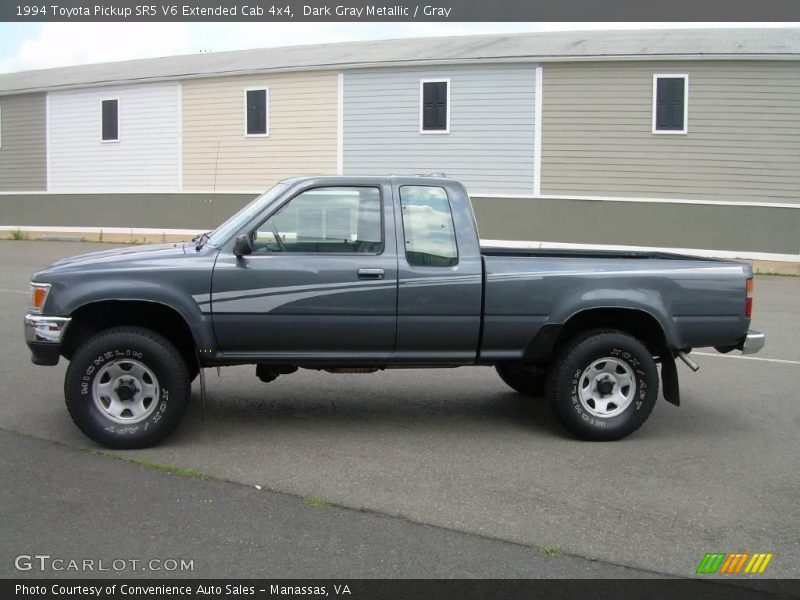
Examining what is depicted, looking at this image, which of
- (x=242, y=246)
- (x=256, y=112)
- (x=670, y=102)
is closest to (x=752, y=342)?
(x=242, y=246)

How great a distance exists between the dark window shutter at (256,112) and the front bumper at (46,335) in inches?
795

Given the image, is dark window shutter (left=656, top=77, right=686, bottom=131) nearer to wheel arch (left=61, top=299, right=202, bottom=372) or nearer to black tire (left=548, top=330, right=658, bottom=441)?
black tire (left=548, top=330, right=658, bottom=441)

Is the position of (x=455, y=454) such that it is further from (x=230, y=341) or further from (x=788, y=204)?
(x=788, y=204)

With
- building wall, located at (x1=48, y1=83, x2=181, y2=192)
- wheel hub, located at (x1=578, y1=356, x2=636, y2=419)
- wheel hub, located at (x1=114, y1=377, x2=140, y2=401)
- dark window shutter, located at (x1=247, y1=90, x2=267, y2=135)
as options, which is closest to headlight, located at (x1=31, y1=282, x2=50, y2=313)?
wheel hub, located at (x1=114, y1=377, x2=140, y2=401)

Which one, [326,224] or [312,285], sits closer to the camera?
[312,285]

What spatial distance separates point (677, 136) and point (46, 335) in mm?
19012

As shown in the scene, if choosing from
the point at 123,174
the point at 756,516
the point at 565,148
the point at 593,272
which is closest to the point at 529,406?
the point at 593,272

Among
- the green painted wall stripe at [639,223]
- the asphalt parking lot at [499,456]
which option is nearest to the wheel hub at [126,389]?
the asphalt parking lot at [499,456]

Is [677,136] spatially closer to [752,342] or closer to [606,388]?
[752,342]

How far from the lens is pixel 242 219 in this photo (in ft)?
19.1

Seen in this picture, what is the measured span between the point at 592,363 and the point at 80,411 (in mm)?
3589

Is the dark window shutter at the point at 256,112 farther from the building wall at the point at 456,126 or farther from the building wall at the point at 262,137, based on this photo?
the building wall at the point at 456,126

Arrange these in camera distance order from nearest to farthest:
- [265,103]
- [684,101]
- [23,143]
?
[684,101]
[265,103]
[23,143]

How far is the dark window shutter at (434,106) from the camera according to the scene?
74.9 feet
